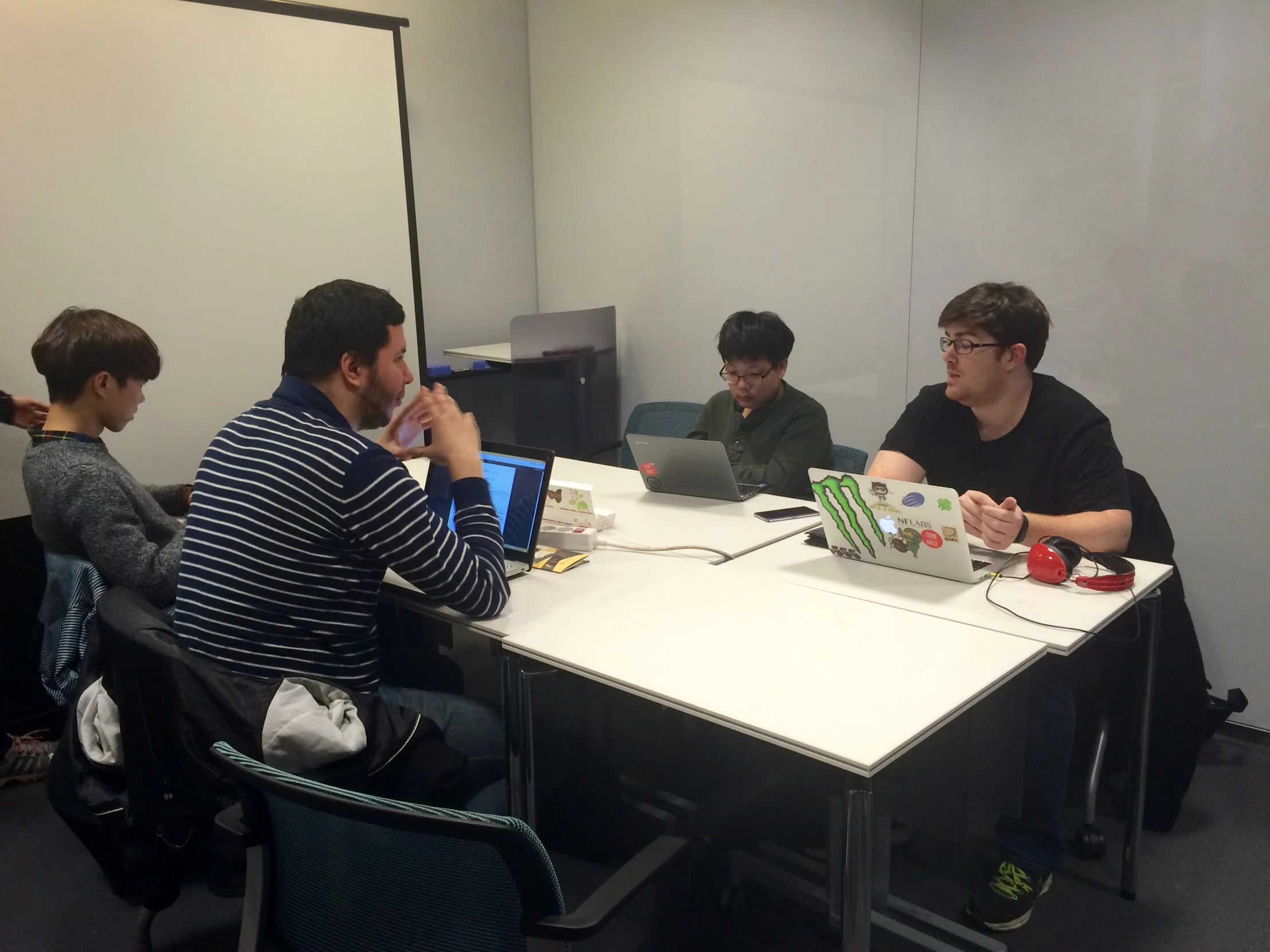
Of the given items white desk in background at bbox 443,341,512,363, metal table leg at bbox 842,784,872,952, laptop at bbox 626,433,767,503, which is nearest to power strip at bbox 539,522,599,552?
laptop at bbox 626,433,767,503

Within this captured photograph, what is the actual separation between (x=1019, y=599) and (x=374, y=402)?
1.26m

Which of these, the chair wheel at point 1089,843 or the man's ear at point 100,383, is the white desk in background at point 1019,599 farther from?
the man's ear at point 100,383

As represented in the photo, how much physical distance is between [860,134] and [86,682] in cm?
288

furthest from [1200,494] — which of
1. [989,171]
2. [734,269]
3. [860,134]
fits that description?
[734,269]

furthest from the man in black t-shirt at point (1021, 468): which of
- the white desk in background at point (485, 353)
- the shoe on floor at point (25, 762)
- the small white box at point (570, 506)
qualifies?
the shoe on floor at point (25, 762)

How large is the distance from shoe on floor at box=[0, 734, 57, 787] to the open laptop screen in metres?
1.56

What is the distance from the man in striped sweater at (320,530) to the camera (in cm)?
160

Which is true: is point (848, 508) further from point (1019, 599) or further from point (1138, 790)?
point (1138, 790)

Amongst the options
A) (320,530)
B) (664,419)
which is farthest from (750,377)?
(320,530)

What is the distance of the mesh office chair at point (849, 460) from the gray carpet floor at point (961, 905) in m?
1.05

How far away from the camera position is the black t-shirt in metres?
2.08

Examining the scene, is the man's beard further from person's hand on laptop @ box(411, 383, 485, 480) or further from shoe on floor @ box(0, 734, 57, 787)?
shoe on floor @ box(0, 734, 57, 787)

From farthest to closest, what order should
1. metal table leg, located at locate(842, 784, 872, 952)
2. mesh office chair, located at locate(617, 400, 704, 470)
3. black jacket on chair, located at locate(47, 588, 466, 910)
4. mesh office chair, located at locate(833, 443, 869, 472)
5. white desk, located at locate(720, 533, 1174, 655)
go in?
mesh office chair, located at locate(617, 400, 704, 470)
mesh office chair, located at locate(833, 443, 869, 472)
white desk, located at locate(720, 533, 1174, 655)
black jacket on chair, located at locate(47, 588, 466, 910)
metal table leg, located at locate(842, 784, 872, 952)

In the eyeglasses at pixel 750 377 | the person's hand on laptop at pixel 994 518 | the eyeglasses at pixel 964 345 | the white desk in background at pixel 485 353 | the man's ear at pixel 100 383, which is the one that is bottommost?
the person's hand on laptop at pixel 994 518
